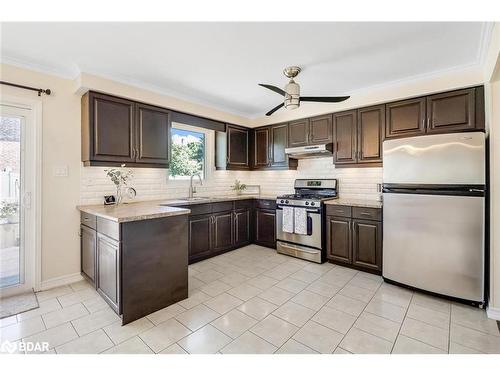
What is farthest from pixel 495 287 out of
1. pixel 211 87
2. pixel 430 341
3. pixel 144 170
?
pixel 144 170

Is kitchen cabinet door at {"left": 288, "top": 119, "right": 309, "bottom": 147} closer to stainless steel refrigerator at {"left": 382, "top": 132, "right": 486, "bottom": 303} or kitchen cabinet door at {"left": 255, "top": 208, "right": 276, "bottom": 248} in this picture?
kitchen cabinet door at {"left": 255, "top": 208, "right": 276, "bottom": 248}

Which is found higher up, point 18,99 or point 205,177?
point 18,99

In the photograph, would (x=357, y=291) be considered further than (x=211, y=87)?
No

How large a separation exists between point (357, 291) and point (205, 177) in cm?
301

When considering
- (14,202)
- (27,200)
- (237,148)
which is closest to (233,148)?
(237,148)

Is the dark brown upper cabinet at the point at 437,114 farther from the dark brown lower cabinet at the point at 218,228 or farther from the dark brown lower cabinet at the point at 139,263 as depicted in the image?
the dark brown lower cabinet at the point at 139,263

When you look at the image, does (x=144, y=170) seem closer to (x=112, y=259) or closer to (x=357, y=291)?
(x=112, y=259)

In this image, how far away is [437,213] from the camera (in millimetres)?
2447

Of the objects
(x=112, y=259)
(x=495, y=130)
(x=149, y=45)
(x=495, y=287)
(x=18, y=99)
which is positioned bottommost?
(x=495, y=287)

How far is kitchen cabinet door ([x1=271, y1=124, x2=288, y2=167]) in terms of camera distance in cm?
438

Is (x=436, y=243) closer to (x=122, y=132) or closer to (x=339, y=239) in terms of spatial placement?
(x=339, y=239)

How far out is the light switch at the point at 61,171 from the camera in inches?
110

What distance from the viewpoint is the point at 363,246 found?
3.21 m
